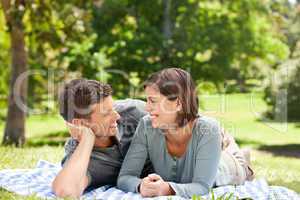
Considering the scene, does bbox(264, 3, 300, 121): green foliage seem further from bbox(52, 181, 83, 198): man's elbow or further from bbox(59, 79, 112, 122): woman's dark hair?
bbox(52, 181, 83, 198): man's elbow

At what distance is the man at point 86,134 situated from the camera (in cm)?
376

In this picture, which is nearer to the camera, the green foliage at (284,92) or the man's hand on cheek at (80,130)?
the man's hand on cheek at (80,130)

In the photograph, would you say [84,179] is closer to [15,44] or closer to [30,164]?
[30,164]

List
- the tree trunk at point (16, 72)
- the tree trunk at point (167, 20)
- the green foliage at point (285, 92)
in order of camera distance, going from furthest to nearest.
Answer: the tree trunk at point (167, 20), the green foliage at point (285, 92), the tree trunk at point (16, 72)

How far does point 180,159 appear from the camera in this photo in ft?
13.1

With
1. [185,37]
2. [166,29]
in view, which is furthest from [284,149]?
[166,29]

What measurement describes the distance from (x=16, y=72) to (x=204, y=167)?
8.44 m

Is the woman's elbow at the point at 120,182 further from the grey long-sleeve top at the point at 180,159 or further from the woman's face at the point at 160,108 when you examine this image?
the woman's face at the point at 160,108

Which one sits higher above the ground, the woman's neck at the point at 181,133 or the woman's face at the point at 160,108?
the woman's face at the point at 160,108

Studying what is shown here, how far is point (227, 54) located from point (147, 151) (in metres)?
11.6

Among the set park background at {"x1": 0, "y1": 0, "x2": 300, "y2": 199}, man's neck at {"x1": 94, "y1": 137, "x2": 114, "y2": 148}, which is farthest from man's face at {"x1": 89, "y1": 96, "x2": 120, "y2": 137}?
park background at {"x1": 0, "y1": 0, "x2": 300, "y2": 199}

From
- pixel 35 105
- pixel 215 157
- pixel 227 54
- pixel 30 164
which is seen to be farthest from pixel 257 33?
pixel 215 157

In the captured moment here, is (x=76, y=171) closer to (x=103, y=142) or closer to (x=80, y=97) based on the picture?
(x=103, y=142)

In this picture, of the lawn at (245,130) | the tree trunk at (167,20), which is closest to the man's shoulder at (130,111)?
the lawn at (245,130)
